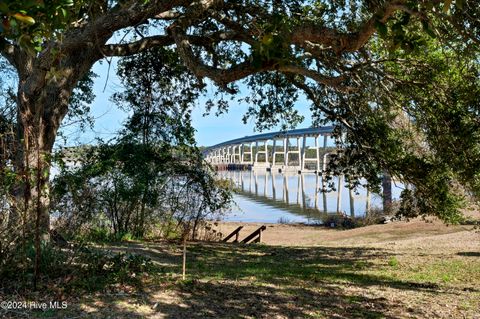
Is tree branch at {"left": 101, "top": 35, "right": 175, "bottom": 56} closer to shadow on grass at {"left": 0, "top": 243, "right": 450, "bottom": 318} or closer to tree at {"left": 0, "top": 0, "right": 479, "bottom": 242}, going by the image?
tree at {"left": 0, "top": 0, "right": 479, "bottom": 242}

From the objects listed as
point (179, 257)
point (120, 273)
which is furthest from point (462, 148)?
point (120, 273)

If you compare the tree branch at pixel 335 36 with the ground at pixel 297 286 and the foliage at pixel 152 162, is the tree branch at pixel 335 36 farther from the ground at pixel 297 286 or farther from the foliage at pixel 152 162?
the foliage at pixel 152 162

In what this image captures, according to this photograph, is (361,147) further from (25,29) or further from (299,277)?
(25,29)

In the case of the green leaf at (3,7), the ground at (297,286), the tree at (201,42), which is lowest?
the ground at (297,286)

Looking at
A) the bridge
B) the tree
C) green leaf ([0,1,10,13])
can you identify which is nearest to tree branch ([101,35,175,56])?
the tree

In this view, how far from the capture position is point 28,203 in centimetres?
558

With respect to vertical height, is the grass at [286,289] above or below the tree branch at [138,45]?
below

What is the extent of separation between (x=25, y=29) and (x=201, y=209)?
11.6 m

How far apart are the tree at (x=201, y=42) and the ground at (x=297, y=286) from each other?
4.91ft

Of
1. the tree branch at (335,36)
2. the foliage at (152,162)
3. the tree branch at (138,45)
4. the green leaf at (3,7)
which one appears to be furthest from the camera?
the foliage at (152,162)

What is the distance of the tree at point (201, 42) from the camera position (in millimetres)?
4660

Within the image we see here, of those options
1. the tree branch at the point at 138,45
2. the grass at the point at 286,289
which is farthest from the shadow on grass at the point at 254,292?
the tree branch at the point at 138,45

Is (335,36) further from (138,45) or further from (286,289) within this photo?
(138,45)

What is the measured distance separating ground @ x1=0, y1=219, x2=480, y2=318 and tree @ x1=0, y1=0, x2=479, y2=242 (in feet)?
4.91
